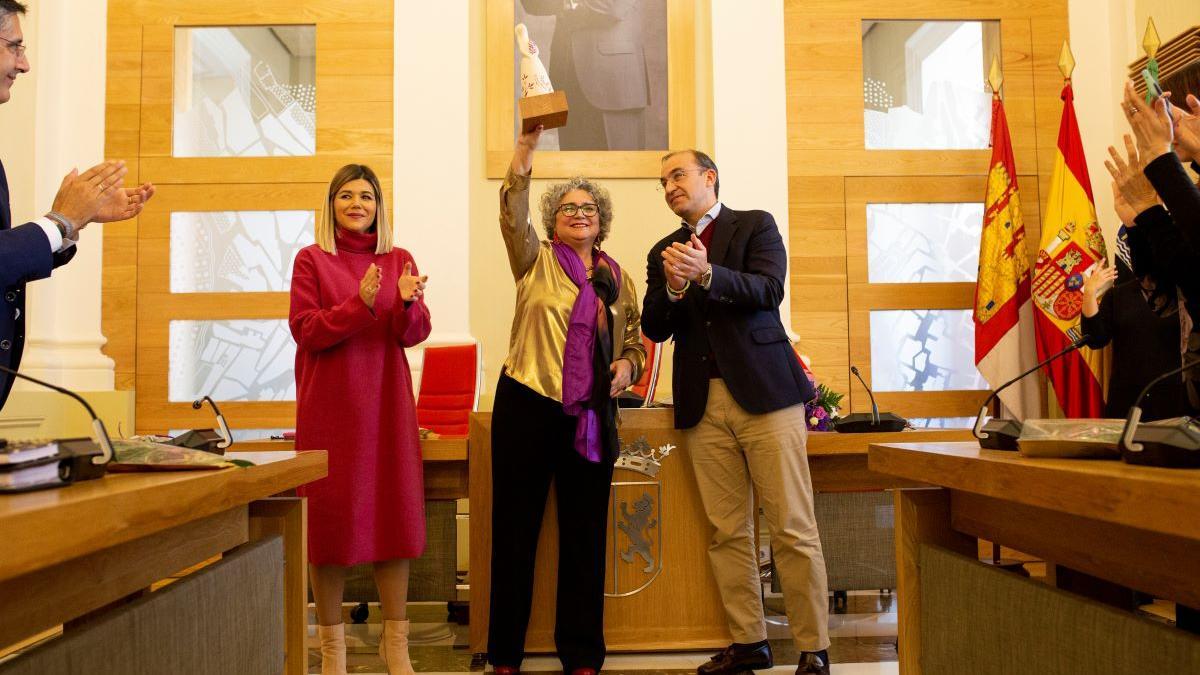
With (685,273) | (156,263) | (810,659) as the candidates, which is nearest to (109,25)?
(156,263)

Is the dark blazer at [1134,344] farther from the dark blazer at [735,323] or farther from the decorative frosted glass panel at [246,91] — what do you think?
the decorative frosted glass panel at [246,91]

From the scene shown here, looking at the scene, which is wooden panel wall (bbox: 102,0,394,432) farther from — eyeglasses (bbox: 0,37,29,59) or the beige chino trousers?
eyeglasses (bbox: 0,37,29,59)

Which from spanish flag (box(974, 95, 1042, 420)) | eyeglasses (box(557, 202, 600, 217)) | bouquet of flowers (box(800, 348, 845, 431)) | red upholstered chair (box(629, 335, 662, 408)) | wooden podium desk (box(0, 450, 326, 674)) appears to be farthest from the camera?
spanish flag (box(974, 95, 1042, 420))

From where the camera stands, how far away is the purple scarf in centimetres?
250

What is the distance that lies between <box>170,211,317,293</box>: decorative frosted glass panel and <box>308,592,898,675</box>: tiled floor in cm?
204

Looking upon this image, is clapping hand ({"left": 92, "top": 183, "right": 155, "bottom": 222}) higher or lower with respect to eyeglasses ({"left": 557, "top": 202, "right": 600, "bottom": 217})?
lower

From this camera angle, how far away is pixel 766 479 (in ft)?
8.33

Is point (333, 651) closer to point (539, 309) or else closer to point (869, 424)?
point (539, 309)

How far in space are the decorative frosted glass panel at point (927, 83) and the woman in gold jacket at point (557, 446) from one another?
2.78 m

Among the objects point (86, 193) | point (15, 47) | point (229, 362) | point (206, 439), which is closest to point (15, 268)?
point (86, 193)

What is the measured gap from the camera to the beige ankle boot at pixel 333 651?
7.48 feet

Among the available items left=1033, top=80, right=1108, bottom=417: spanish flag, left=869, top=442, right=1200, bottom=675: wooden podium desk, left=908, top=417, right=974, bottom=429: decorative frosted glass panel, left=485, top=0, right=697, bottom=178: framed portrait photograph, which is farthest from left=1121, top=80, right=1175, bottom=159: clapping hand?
left=908, top=417, right=974, bottom=429: decorative frosted glass panel

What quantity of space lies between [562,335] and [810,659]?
1.13 meters

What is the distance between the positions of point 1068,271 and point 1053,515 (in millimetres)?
3236
